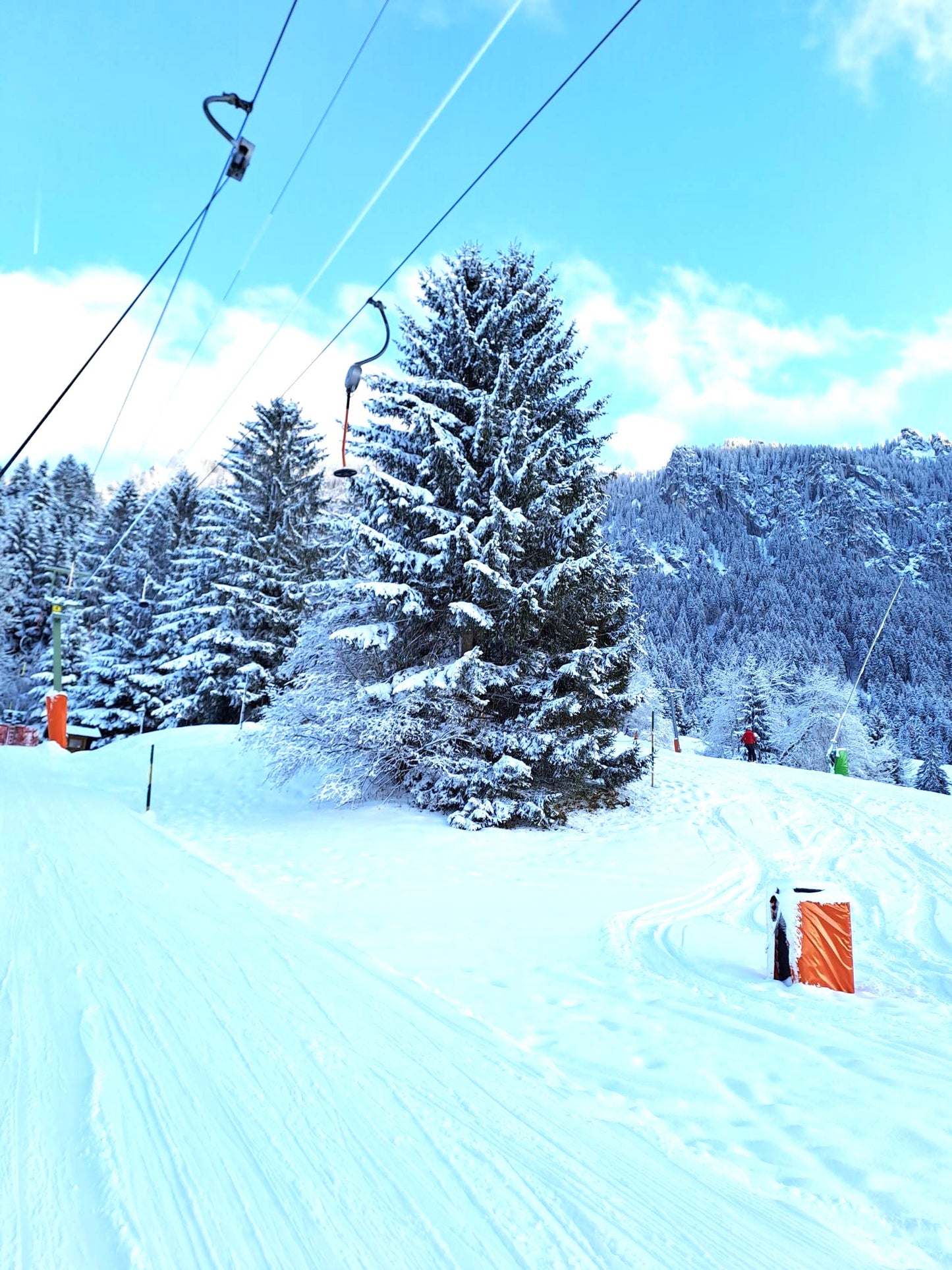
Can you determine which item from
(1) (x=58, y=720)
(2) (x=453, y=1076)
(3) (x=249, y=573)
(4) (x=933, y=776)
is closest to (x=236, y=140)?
(2) (x=453, y=1076)

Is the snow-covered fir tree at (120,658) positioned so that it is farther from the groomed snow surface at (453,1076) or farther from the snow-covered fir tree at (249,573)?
the groomed snow surface at (453,1076)

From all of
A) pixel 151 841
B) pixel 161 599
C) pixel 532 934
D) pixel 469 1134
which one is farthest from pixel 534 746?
pixel 161 599

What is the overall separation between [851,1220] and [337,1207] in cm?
177

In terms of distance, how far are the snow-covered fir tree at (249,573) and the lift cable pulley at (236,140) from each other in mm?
16879

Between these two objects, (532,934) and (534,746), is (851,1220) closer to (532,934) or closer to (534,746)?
(532,934)

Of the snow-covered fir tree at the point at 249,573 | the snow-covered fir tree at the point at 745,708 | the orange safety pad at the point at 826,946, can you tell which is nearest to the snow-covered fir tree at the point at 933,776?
the snow-covered fir tree at the point at 745,708

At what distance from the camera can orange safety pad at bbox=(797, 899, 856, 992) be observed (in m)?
4.91

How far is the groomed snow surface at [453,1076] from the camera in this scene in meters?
2.29

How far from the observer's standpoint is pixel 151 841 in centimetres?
949

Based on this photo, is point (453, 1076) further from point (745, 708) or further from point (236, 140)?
point (745, 708)

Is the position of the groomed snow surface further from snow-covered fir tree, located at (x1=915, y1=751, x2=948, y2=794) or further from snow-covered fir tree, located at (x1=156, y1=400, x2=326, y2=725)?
snow-covered fir tree, located at (x1=915, y1=751, x2=948, y2=794)

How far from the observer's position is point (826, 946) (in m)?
4.95

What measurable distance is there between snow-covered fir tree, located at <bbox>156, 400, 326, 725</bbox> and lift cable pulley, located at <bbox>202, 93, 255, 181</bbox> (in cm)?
1688

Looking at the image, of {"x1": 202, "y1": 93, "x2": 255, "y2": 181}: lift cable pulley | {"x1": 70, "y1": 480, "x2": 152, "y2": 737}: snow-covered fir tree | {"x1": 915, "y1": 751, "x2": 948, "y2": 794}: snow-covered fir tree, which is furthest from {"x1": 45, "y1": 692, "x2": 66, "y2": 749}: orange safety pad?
{"x1": 915, "y1": 751, "x2": 948, "y2": 794}: snow-covered fir tree
